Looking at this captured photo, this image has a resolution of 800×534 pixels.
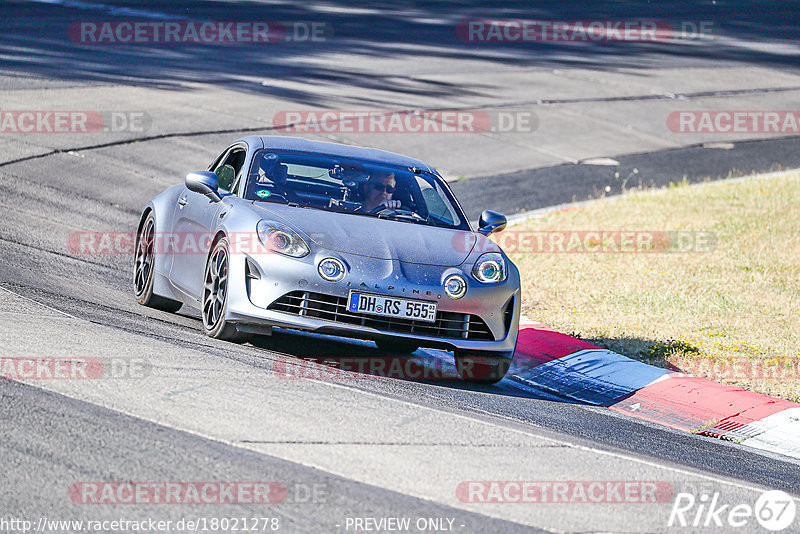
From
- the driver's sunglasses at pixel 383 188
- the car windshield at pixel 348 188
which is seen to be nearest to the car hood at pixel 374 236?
the car windshield at pixel 348 188

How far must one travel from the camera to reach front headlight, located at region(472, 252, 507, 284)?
7848mm

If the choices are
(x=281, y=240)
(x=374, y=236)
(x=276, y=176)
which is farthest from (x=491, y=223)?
(x=281, y=240)

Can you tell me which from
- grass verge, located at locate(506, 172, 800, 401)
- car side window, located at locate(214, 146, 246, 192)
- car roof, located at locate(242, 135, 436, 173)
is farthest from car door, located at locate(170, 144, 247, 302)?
grass verge, located at locate(506, 172, 800, 401)

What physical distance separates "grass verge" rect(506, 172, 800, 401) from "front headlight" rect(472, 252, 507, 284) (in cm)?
212

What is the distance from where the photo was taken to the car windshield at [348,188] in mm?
8445

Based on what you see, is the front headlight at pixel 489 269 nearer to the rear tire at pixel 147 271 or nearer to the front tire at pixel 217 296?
the front tire at pixel 217 296

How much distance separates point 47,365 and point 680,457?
3628 mm

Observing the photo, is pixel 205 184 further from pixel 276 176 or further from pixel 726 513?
pixel 726 513

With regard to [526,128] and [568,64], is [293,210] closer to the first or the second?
[526,128]

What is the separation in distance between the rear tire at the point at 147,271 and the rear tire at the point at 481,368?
2579mm

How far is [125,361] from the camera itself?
21.4ft

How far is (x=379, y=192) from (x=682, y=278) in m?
4.79

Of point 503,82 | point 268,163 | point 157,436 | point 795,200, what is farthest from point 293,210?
point 503,82

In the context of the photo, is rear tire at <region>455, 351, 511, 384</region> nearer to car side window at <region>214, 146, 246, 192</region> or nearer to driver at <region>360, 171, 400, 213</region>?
driver at <region>360, 171, 400, 213</region>
